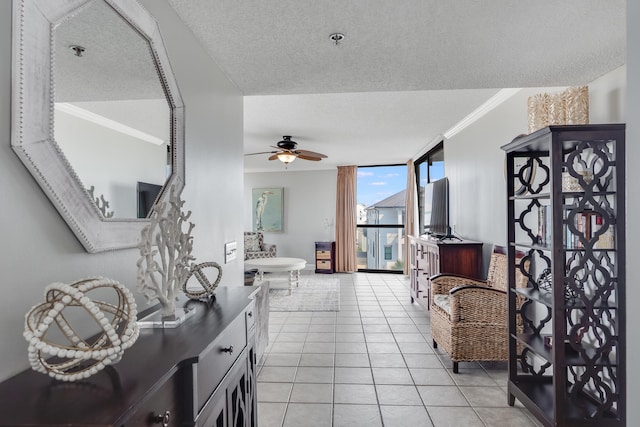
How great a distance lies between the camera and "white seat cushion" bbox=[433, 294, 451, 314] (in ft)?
10.8

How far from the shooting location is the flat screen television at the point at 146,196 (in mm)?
1443

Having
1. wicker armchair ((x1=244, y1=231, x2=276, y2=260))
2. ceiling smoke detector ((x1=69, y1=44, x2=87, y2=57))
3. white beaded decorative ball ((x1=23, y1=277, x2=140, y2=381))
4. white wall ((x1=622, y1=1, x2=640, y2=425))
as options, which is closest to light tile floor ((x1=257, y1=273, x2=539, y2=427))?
white wall ((x1=622, y1=1, x2=640, y2=425))

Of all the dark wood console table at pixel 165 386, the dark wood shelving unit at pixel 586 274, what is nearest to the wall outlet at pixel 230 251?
the dark wood console table at pixel 165 386

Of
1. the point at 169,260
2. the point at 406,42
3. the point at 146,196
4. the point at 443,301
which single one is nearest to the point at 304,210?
the point at 443,301

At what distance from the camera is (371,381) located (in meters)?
2.90

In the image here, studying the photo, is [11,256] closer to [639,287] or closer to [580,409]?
[639,287]

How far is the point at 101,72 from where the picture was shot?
126 centimetres

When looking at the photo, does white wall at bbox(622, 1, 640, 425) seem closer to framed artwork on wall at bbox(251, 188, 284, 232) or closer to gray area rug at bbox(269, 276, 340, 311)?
gray area rug at bbox(269, 276, 340, 311)

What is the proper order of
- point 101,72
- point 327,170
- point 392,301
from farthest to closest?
point 327,170
point 392,301
point 101,72

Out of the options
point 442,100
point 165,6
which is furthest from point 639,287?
point 442,100

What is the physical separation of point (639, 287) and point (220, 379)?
4.77 ft

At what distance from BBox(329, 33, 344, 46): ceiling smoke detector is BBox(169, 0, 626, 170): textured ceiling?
0.03 meters

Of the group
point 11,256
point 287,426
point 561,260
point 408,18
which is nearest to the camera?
point 11,256

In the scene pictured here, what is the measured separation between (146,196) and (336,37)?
1.29m
